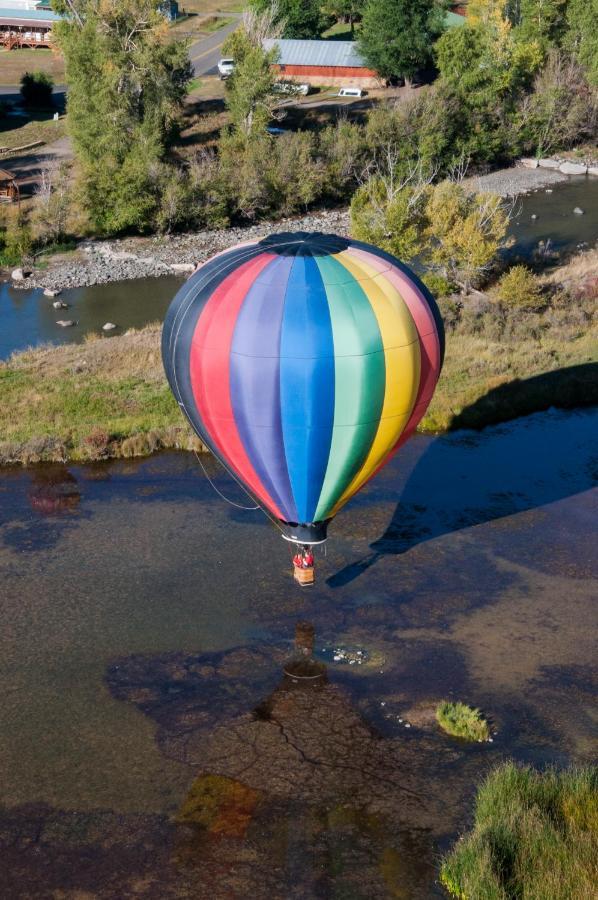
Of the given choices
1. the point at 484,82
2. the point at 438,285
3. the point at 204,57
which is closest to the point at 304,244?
the point at 438,285

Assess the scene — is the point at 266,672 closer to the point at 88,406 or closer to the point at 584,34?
the point at 88,406

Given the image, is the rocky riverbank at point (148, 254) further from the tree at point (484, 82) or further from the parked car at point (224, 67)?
the parked car at point (224, 67)

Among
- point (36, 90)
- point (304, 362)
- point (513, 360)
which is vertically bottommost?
point (513, 360)

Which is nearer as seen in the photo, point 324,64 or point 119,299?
point 119,299

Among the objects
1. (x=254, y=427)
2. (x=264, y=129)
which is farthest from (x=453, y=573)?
(x=264, y=129)

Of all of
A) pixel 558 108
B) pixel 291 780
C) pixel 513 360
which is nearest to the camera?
pixel 291 780

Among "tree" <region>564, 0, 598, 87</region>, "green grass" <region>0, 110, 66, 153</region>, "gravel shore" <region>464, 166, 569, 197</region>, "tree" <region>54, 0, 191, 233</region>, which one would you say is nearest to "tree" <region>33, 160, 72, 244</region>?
"tree" <region>54, 0, 191, 233</region>
